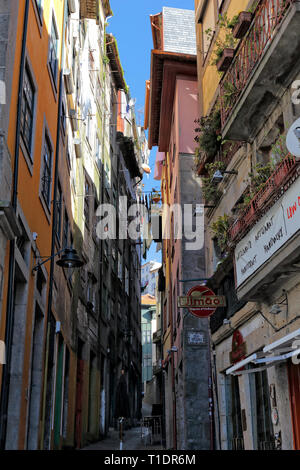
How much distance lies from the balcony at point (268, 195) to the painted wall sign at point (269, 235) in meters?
0.14

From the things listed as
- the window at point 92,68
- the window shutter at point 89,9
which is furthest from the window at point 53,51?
the window at point 92,68

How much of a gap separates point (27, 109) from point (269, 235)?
20.2 ft

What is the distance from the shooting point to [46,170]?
15.2 m

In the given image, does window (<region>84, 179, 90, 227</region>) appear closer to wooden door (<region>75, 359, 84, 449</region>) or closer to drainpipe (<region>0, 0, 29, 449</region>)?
wooden door (<region>75, 359, 84, 449</region>)

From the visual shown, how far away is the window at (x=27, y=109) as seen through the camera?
40.3 ft

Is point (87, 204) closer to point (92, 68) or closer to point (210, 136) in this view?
point (92, 68)

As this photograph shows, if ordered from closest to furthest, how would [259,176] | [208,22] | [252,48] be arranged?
1. [259,176]
2. [252,48]
3. [208,22]

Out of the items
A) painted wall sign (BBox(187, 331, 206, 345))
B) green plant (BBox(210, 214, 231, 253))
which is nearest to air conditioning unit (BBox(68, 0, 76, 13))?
green plant (BBox(210, 214, 231, 253))

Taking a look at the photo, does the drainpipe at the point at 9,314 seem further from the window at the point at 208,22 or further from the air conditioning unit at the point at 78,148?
the air conditioning unit at the point at 78,148

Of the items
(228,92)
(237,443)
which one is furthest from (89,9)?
(237,443)

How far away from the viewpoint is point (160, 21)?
28.5 m

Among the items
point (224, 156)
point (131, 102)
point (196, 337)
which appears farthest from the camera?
point (131, 102)

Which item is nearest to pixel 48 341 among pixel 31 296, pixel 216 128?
pixel 31 296
